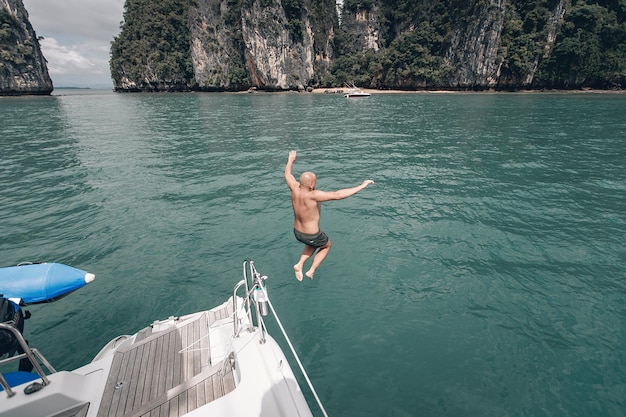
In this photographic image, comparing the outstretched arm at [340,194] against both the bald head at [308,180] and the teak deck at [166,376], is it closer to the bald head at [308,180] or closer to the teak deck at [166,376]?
the bald head at [308,180]

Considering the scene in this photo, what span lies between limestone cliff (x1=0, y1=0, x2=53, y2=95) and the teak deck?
4198 inches

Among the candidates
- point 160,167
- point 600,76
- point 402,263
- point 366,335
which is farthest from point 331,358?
point 600,76

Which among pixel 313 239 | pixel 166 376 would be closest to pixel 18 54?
pixel 313 239

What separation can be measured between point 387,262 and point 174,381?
224 inches

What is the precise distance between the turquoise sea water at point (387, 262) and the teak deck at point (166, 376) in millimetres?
1884

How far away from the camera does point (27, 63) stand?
7875 cm

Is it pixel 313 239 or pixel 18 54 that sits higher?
pixel 18 54

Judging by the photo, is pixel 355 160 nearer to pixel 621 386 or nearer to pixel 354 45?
pixel 621 386

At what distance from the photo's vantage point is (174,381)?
13.2ft

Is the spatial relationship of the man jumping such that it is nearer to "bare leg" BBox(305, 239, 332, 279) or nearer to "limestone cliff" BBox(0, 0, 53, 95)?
"bare leg" BBox(305, 239, 332, 279)

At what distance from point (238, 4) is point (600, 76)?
319 feet

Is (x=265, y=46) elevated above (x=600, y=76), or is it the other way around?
(x=265, y=46)

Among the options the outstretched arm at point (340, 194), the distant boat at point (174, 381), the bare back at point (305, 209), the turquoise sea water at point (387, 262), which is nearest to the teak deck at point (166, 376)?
the distant boat at point (174, 381)

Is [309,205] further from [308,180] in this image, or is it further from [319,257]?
[319,257]
